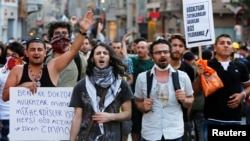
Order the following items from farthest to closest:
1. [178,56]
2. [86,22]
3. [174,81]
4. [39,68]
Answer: [178,56]
[39,68]
[174,81]
[86,22]

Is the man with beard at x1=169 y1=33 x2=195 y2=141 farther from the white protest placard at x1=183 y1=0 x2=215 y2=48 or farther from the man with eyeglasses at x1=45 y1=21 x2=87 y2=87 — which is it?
the man with eyeglasses at x1=45 y1=21 x2=87 y2=87

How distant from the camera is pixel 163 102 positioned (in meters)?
6.84

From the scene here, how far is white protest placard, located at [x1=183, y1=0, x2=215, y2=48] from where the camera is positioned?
7977 millimetres

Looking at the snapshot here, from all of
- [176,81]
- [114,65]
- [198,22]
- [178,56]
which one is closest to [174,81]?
[176,81]

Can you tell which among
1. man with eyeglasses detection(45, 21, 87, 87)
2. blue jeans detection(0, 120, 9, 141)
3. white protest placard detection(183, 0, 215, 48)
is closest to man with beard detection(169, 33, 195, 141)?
white protest placard detection(183, 0, 215, 48)

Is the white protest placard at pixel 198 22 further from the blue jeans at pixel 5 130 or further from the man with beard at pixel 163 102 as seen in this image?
the blue jeans at pixel 5 130

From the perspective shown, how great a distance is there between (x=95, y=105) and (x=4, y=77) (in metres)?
2.56

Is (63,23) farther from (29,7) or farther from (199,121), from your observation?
(29,7)

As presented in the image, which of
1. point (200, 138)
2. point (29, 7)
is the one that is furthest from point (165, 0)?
point (200, 138)

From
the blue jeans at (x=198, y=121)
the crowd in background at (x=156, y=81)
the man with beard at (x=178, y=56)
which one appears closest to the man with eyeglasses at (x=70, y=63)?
the crowd in background at (x=156, y=81)

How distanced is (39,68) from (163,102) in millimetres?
1381

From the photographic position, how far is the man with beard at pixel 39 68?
6.82 m

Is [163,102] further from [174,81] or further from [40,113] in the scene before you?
[40,113]

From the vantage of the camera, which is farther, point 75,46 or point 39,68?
point 39,68
